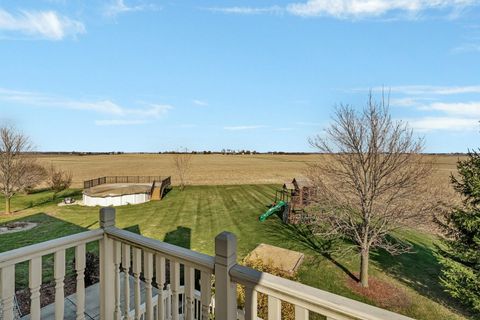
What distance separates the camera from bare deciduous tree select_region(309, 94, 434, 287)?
11.2 meters

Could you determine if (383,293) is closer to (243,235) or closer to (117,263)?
(243,235)

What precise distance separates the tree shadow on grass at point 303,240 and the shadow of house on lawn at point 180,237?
508 centimetres

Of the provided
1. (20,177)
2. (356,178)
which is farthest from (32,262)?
(20,177)

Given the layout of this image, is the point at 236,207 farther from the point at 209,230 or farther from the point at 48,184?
the point at 48,184

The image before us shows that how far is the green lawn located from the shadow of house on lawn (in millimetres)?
54

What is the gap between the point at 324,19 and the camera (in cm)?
1243

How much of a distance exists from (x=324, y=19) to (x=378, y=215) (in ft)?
30.2

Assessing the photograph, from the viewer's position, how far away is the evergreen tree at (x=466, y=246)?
31.6ft

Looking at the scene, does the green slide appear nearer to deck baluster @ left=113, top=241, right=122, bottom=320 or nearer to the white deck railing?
deck baluster @ left=113, top=241, right=122, bottom=320

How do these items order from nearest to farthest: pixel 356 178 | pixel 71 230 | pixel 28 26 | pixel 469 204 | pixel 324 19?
pixel 28 26, pixel 469 204, pixel 356 178, pixel 324 19, pixel 71 230

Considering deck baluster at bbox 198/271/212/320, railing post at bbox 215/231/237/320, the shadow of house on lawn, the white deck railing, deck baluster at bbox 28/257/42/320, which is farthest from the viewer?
the shadow of house on lawn

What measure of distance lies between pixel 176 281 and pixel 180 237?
47.6 feet

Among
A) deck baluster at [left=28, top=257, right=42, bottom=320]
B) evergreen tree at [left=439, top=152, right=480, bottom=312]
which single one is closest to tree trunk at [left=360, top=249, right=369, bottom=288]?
evergreen tree at [left=439, top=152, right=480, bottom=312]

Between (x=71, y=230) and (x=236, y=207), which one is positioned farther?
(x=236, y=207)
